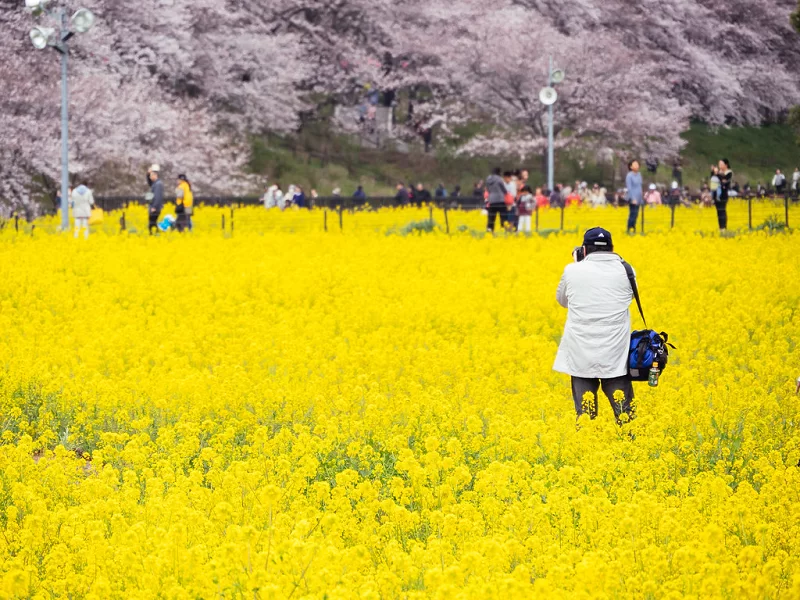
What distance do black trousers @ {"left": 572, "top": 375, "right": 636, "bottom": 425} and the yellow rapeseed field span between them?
0.11 meters

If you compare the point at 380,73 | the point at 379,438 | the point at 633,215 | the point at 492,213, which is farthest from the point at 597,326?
the point at 380,73

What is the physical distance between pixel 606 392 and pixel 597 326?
1.61ft

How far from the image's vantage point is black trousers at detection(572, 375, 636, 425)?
816 centimetres

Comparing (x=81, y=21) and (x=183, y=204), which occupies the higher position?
(x=81, y=21)

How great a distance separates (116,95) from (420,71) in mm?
15982

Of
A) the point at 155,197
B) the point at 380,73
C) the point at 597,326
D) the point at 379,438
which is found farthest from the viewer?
the point at 380,73

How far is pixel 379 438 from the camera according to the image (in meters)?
8.35

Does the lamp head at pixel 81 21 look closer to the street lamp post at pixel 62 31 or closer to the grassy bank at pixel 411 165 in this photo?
the street lamp post at pixel 62 31

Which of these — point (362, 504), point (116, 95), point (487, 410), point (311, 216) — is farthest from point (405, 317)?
point (116, 95)

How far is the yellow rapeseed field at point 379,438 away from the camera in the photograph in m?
5.07

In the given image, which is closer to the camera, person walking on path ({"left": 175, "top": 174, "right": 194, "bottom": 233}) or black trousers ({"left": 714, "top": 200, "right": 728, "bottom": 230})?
black trousers ({"left": 714, "top": 200, "right": 728, "bottom": 230})

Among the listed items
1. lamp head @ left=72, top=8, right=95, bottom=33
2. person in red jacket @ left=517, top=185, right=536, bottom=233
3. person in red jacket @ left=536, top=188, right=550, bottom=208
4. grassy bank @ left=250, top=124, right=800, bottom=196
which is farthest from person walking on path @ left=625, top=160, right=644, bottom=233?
grassy bank @ left=250, top=124, right=800, bottom=196

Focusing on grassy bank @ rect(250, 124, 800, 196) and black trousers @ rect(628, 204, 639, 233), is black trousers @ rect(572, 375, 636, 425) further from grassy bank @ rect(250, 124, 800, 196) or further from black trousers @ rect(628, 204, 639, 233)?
grassy bank @ rect(250, 124, 800, 196)

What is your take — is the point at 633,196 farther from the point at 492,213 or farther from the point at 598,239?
the point at 598,239
